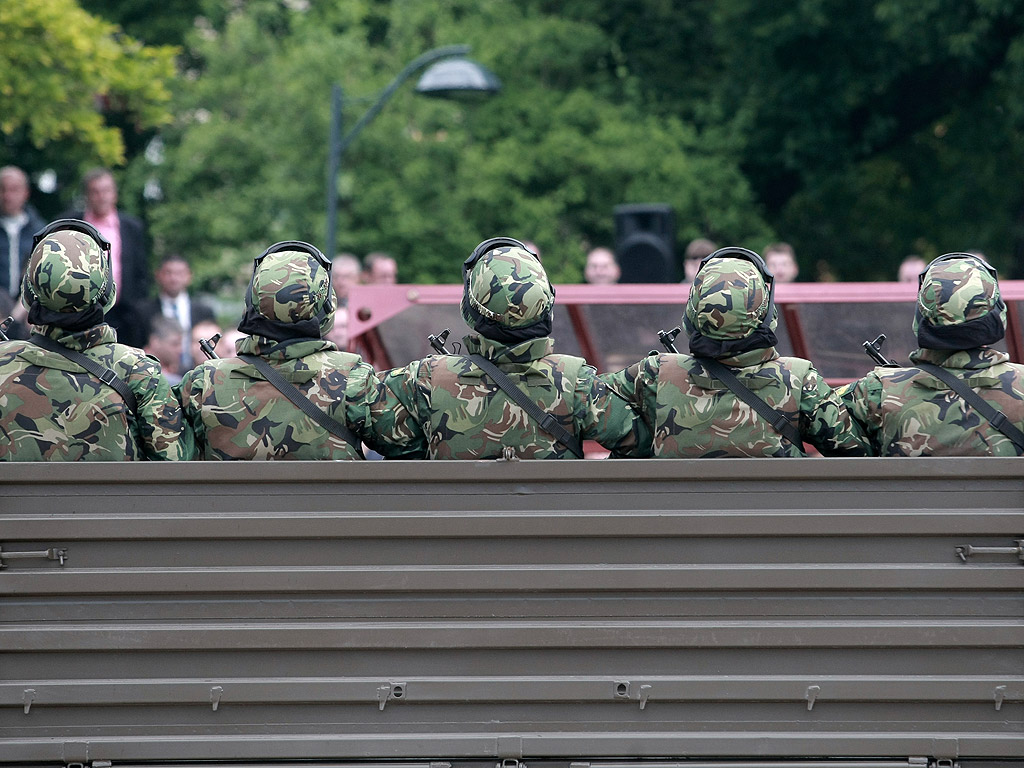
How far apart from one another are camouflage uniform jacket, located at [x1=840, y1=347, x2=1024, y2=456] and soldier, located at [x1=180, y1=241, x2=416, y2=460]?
5.01 feet

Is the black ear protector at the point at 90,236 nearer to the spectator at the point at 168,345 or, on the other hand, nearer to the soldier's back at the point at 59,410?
the soldier's back at the point at 59,410

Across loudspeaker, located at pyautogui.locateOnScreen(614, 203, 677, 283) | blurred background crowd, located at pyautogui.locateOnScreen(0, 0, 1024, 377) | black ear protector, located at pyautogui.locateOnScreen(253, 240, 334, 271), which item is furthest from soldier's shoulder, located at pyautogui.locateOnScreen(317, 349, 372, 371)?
blurred background crowd, located at pyautogui.locateOnScreen(0, 0, 1024, 377)

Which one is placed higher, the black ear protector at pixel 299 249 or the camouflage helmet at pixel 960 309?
the black ear protector at pixel 299 249

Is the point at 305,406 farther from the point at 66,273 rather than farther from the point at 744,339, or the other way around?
the point at 744,339

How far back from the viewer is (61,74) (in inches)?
539

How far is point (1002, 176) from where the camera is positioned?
20.2 metres

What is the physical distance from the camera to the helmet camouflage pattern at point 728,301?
446 cm

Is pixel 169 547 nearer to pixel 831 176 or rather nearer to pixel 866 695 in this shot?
pixel 866 695

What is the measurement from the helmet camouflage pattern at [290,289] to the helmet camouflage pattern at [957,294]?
6.40ft

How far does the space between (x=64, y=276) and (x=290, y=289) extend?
71 cm

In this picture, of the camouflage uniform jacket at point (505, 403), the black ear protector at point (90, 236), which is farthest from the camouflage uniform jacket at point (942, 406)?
the black ear protector at point (90, 236)

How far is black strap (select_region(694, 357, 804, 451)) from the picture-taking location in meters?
4.49

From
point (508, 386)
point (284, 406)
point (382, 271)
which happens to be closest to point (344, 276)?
point (382, 271)

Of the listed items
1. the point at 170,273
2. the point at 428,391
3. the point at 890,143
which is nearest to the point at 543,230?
the point at 890,143
